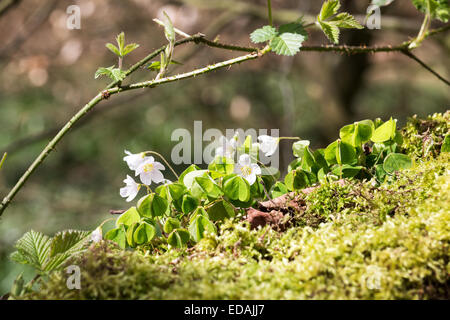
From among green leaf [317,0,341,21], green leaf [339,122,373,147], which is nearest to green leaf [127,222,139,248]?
green leaf [339,122,373,147]

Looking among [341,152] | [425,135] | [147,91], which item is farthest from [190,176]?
[147,91]

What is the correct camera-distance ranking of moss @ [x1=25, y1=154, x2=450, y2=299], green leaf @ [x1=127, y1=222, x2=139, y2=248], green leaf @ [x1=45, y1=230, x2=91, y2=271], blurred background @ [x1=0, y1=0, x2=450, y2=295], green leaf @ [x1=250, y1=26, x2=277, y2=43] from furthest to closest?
blurred background @ [x1=0, y1=0, x2=450, y2=295]
green leaf @ [x1=250, y1=26, x2=277, y2=43]
green leaf @ [x1=127, y1=222, x2=139, y2=248]
green leaf @ [x1=45, y1=230, x2=91, y2=271]
moss @ [x1=25, y1=154, x2=450, y2=299]

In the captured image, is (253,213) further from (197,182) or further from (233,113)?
(233,113)

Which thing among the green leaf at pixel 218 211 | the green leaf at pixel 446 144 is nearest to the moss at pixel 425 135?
the green leaf at pixel 446 144

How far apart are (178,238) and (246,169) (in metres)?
0.23

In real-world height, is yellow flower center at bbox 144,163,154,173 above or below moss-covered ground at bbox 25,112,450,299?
above

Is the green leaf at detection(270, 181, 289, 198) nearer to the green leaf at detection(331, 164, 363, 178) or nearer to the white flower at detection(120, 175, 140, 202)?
the green leaf at detection(331, 164, 363, 178)

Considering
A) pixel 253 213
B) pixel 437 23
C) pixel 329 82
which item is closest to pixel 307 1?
pixel 329 82

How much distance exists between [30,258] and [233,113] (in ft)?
16.9

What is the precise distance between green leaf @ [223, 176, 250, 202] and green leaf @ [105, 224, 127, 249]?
10.0 inches

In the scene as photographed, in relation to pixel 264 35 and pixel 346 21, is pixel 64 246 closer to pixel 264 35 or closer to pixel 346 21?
pixel 264 35

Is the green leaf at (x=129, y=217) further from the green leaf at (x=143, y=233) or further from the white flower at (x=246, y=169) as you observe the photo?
the white flower at (x=246, y=169)

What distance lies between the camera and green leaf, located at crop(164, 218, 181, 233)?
93cm

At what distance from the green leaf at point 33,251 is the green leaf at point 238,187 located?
40cm
